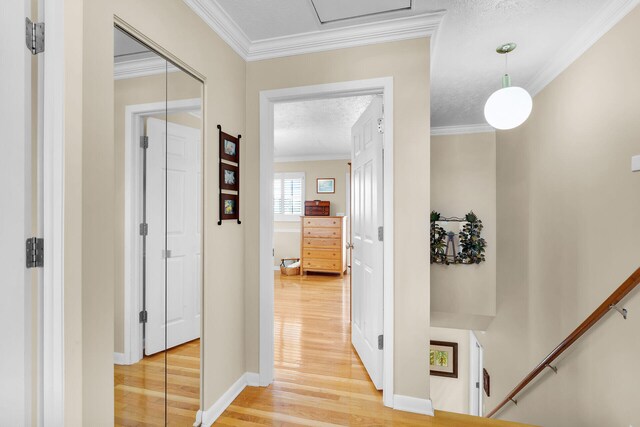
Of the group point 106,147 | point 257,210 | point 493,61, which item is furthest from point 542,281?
point 106,147

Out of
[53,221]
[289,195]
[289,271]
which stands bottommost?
[289,271]

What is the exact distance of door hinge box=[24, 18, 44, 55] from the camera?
969 mm

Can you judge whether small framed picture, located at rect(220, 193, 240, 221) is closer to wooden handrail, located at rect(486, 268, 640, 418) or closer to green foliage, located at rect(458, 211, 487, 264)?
wooden handrail, located at rect(486, 268, 640, 418)

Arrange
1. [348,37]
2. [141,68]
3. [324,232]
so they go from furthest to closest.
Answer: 1. [324,232]
2. [348,37]
3. [141,68]

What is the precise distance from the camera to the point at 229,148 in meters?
2.06

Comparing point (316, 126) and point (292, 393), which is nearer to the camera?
point (292, 393)

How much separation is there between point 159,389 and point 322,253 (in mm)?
4545

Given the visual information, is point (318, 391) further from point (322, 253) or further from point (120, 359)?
point (322, 253)

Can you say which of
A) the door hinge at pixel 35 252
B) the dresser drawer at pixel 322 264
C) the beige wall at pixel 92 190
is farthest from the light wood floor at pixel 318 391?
the dresser drawer at pixel 322 264

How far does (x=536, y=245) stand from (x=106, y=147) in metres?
3.47

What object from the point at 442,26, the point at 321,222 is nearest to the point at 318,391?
the point at 442,26

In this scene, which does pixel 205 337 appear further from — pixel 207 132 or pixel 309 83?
pixel 309 83

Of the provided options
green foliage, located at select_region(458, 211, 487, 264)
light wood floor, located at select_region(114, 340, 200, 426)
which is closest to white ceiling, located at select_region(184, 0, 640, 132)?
light wood floor, located at select_region(114, 340, 200, 426)

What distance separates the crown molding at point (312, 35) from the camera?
1.86 metres
